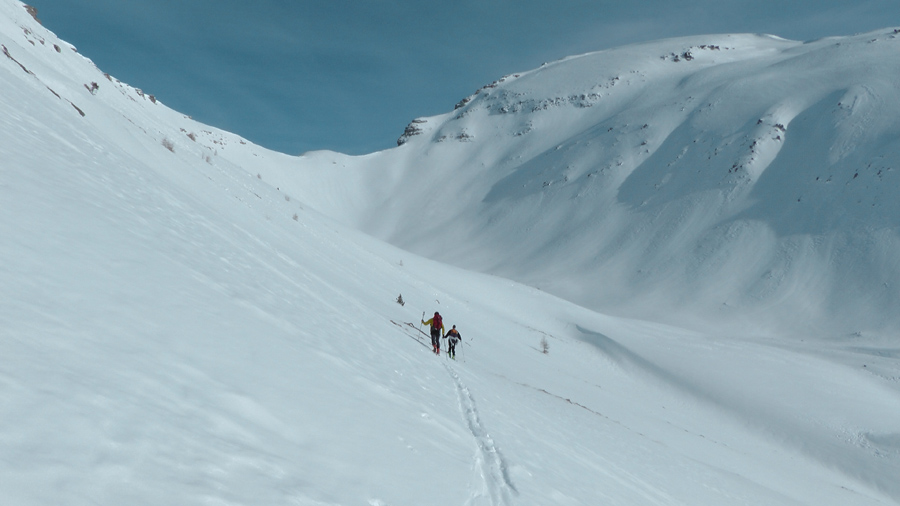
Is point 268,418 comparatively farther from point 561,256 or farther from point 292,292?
point 561,256

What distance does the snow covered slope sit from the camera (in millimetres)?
2592

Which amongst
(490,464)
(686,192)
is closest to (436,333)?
(490,464)

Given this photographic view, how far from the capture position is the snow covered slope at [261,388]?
259 centimetres

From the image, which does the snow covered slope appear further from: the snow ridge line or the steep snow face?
the steep snow face

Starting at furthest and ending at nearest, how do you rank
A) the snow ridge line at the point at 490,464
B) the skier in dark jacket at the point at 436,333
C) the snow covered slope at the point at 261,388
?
the skier in dark jacket at the point at 436,333 < the snow ridge line at the point at 490,464 < the snow covered slope at the point at 261,388

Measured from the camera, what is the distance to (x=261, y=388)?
379cm

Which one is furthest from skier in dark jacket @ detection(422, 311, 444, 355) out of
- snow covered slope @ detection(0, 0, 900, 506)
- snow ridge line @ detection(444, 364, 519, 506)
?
snow ridge line @ detection(444, 364, 519, 506)

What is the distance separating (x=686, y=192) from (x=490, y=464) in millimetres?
52348

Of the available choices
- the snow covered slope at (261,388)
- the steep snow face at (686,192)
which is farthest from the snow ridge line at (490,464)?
the steep snow face at (686,192)

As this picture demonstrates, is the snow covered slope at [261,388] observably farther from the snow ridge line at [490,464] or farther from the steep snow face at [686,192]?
the steep snow face at [686,192]

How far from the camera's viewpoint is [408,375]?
22.6 ft

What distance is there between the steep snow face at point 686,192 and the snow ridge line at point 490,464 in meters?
33.6

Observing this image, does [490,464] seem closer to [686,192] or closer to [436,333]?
[436,333]

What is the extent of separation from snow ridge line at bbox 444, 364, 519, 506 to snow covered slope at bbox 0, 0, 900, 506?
3 centimetres
